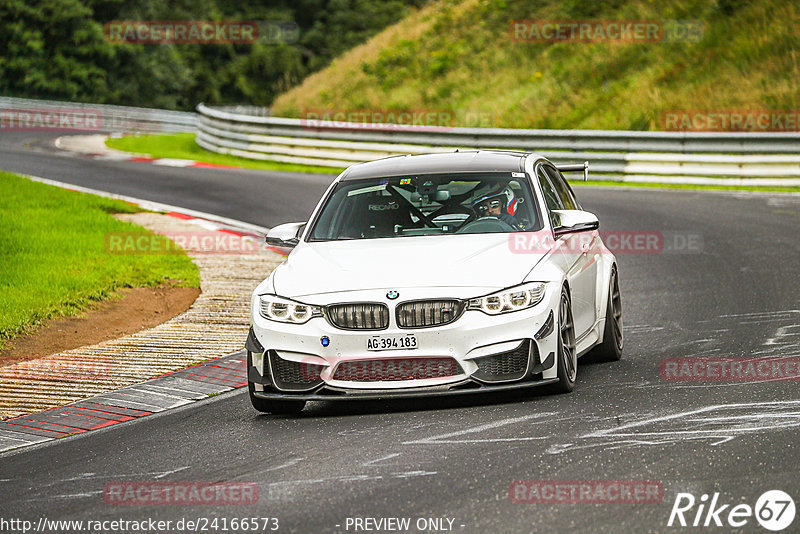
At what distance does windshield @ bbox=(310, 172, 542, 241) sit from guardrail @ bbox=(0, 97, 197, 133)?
34.2 metres

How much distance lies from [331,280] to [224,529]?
2.55 m

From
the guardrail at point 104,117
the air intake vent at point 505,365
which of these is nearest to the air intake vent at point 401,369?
the air intake vent at point 505,365

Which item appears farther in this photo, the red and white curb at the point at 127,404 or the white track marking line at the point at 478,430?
the red and white curb at the point at 127,404

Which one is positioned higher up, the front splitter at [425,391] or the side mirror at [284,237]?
the side mirror at [284,237]

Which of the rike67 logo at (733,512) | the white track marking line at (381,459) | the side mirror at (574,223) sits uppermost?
the rike67 logo at (733,512)

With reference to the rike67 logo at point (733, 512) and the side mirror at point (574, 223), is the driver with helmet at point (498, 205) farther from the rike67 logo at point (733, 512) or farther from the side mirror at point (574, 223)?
the rike67 logo at point (733, 512)

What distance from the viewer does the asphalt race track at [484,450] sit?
222 inches

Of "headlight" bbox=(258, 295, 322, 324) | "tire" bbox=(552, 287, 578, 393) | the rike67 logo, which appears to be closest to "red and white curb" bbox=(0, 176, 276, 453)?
"headlight" bbox=(258, 295, 322, 324)

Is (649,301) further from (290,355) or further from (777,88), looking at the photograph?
(777,88)

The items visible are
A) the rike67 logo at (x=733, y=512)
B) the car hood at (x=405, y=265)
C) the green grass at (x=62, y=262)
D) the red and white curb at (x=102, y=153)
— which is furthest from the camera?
the red and white curb at (x=102, y=153)

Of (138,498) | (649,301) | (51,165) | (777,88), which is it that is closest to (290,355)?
(138,498)

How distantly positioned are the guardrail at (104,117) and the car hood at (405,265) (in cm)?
3497

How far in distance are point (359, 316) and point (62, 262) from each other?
7316 mm

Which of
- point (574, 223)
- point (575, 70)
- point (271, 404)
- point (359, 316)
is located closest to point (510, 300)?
point (359, 316)
